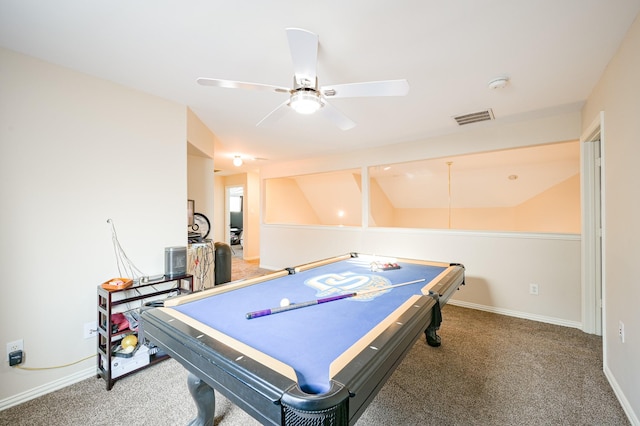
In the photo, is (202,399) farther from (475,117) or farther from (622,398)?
(475,117)

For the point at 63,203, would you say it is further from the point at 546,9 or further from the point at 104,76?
the point at 546,9

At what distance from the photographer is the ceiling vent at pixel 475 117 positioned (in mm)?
2721

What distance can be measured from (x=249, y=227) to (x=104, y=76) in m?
4.84

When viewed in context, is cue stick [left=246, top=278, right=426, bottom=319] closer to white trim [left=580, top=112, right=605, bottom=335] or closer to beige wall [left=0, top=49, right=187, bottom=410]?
beige wall [left=0, top=49, right=187, bottom=410]

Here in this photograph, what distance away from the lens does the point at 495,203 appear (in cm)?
533

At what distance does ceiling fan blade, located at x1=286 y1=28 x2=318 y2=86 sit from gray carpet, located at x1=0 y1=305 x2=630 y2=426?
206cm

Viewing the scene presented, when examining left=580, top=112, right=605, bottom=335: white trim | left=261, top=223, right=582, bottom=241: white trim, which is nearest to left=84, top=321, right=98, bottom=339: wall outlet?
left=261, top=223, right=582, bottom=241: white trim

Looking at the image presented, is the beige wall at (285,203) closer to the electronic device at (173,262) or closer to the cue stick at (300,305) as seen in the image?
the electronic device at (173,262)

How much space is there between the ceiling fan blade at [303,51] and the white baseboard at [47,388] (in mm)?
2596

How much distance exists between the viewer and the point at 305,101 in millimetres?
1604

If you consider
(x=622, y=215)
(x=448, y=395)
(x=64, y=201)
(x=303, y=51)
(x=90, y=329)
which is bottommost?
(x=448, y=395)

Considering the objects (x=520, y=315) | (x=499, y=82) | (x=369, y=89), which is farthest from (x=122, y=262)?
(x=520, y=315)

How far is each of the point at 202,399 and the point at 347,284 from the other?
3.70ft

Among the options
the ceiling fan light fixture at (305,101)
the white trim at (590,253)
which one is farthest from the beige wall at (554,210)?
the ceiling fan light fixture at (305,101)
